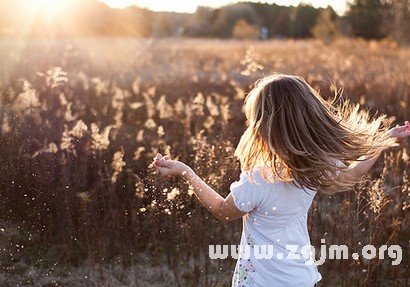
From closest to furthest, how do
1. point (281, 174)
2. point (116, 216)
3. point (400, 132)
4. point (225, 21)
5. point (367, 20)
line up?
1. point (281, 174)
2. point (400, 132)
3. point (116, 216)
4. point (367, 20)
5. point (225, 21)

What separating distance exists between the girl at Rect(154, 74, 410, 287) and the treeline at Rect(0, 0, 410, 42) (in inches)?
204

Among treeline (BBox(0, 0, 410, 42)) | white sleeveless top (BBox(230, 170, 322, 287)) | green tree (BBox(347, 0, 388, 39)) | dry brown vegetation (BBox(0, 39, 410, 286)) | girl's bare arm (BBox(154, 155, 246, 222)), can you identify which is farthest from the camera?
green tree (BBox(347, 0, 388, 39))

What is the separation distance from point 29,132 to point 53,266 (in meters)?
0.96

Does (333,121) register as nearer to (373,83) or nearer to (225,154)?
(225,154)

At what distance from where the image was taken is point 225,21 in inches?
2277

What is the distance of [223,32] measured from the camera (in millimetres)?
55844

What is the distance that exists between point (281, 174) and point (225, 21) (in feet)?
186

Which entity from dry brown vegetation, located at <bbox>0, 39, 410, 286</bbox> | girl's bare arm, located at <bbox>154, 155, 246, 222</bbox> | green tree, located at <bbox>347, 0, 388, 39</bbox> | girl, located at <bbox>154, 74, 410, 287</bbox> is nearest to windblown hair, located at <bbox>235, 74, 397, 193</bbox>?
girl, located at <bbox>154, 74, 410, 287</bbox>

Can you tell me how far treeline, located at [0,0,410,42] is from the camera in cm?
2239

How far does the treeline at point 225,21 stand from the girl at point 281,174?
5.19 meters

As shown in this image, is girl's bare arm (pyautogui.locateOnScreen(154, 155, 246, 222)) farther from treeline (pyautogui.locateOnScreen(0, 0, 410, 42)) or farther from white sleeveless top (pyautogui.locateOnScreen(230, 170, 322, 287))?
treeline (pyautogui.locateOnScreen(0, 0, 410, 42))

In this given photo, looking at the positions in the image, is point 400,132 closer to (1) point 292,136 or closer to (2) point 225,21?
(1) point 292,136

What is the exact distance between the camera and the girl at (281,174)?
2.29 m

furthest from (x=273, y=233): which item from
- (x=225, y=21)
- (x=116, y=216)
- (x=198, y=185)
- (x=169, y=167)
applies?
(x=225, y=21)
